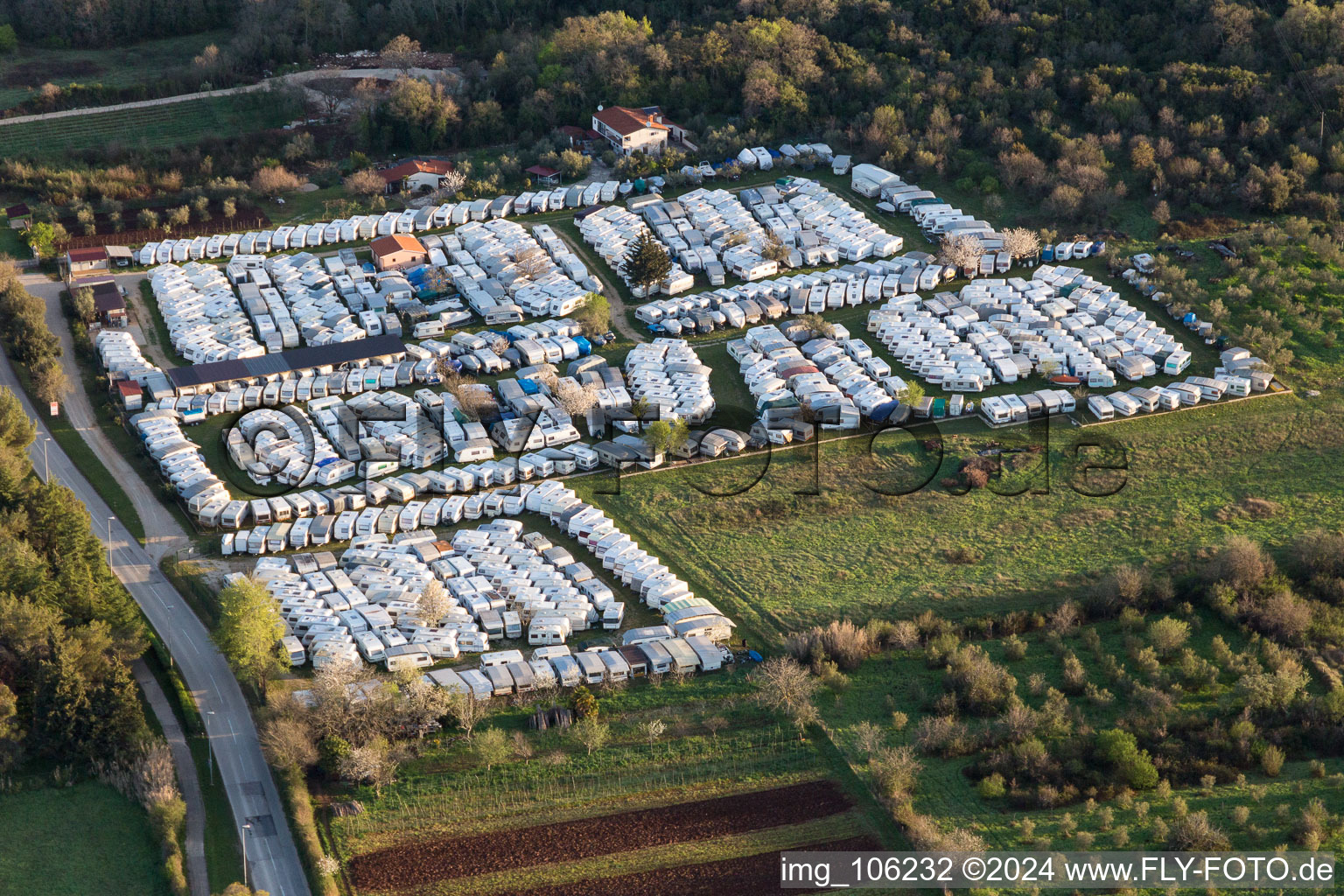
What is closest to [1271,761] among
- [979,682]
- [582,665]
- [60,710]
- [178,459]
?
[979,682]

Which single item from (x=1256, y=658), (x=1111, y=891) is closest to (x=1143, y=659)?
(x=1256, y=658)

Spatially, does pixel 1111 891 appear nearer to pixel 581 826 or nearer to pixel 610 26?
pixel 581 826

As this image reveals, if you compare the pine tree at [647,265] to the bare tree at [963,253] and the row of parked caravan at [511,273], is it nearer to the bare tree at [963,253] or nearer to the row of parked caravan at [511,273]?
the row of parked caravan at [511,273]

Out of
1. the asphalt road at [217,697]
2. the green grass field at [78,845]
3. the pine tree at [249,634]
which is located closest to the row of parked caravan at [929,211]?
the pine tree at [249,634]

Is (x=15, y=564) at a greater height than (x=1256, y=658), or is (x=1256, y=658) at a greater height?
(x=15, y=564)

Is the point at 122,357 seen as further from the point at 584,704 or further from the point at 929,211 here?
the point at 929,211

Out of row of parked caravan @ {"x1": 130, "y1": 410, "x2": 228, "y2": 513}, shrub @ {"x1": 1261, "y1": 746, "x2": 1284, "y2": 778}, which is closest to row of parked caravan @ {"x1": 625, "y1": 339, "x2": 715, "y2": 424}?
row of parked caravan @ {"x1": 130, "y1": 410, "x2": 228, "y2": 513}
